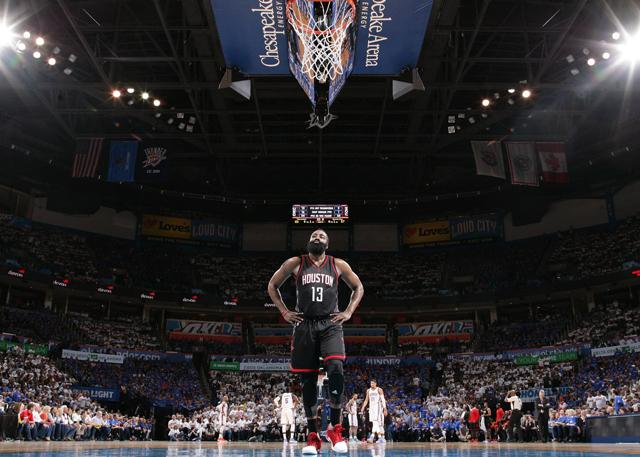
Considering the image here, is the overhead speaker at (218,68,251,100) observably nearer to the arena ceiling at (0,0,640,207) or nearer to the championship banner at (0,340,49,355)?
the arena ceiling at (0,0,640,207)

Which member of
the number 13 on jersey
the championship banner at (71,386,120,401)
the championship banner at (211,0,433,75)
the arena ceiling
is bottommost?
the championship banner at (71,386,120,401)

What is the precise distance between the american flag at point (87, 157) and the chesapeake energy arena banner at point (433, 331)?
2591cm

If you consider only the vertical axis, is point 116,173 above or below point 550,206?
below

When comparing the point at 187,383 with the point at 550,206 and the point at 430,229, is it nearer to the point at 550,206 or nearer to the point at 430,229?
the point at 430,229

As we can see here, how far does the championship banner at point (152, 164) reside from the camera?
29.0 meters

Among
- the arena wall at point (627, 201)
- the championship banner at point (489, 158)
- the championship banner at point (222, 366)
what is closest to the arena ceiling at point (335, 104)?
the championship banner at point (489, 158)

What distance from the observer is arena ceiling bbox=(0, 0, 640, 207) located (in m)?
23.1

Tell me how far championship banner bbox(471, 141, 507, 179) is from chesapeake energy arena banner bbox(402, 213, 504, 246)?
15683 mm

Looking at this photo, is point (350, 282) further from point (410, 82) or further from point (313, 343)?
point (410, 82)

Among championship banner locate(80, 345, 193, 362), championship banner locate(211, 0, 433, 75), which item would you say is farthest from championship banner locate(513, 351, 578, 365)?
championship banner locate(80, 345, 193, 362)

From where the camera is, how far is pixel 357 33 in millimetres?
17844

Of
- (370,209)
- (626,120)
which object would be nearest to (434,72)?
(626,120)

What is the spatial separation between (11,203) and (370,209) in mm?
25206

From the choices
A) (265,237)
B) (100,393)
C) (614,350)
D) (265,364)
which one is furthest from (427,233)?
(100,393)
